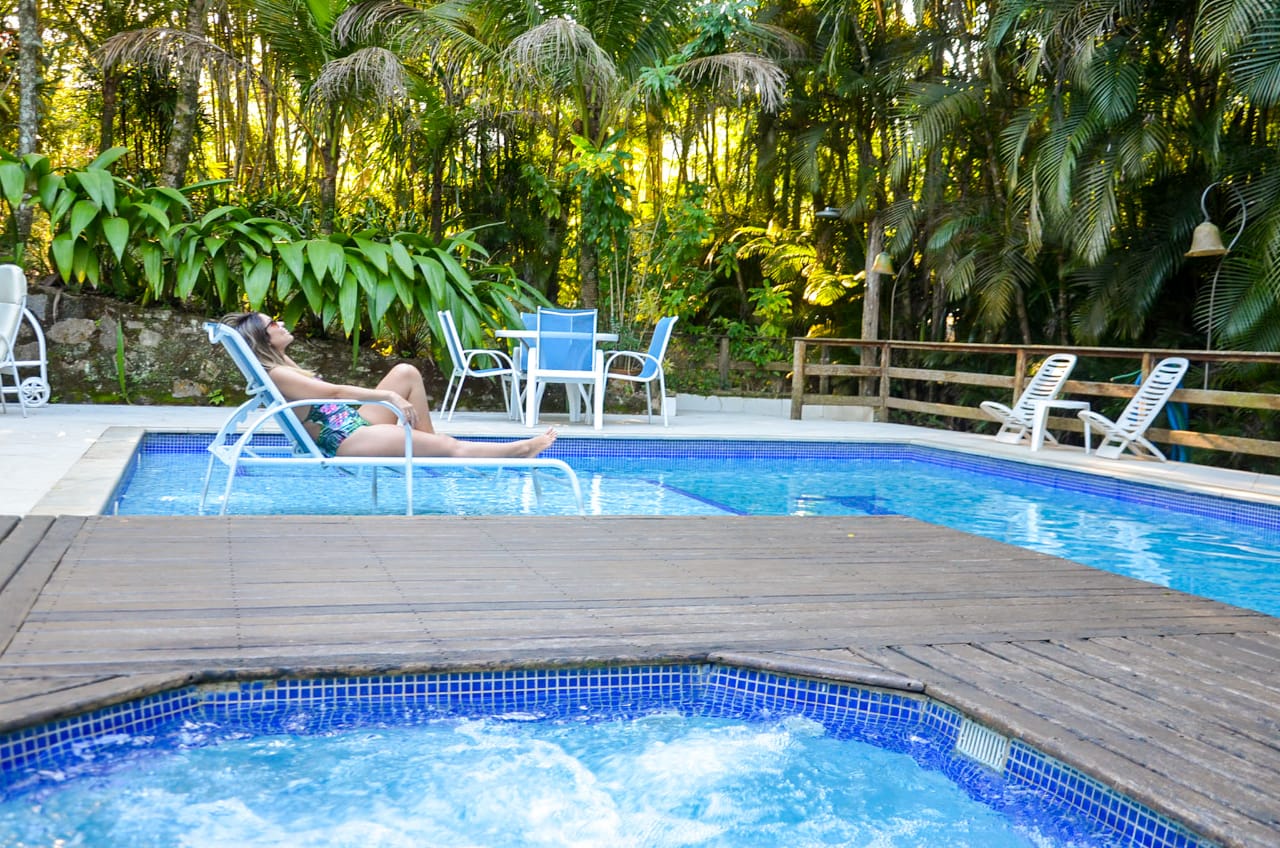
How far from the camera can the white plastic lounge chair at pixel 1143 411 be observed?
295 inches

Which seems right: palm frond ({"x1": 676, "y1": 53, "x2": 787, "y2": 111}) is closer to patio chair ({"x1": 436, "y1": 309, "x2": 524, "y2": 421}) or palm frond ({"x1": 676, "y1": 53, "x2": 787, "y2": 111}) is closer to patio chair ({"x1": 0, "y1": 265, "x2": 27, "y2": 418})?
patio chair ({"x1": 436, "y1": 309, "x2": 524, "y2": 421})

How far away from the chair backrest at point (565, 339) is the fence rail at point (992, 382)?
3340 mm

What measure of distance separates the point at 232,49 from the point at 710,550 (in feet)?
30.6

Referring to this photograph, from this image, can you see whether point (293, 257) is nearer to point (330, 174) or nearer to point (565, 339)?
point (330, 174)

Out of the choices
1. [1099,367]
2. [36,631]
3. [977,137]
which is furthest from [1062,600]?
[977,137]

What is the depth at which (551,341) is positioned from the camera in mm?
7840

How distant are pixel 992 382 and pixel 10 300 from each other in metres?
7.38

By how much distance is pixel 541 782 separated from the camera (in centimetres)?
209

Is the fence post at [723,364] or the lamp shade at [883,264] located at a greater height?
the lamp shade at [883,264]

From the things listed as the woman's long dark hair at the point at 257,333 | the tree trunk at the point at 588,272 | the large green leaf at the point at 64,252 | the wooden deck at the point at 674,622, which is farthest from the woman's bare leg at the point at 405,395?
the tree trunk at the point at 588,272

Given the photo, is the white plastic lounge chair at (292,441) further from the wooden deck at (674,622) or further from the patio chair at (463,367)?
the patio chair at (463,367)

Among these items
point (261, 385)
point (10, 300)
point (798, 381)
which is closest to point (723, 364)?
point (798, 381)

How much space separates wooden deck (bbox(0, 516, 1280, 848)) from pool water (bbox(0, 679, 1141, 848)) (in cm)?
11

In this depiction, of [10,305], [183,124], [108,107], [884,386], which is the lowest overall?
[884,386]
